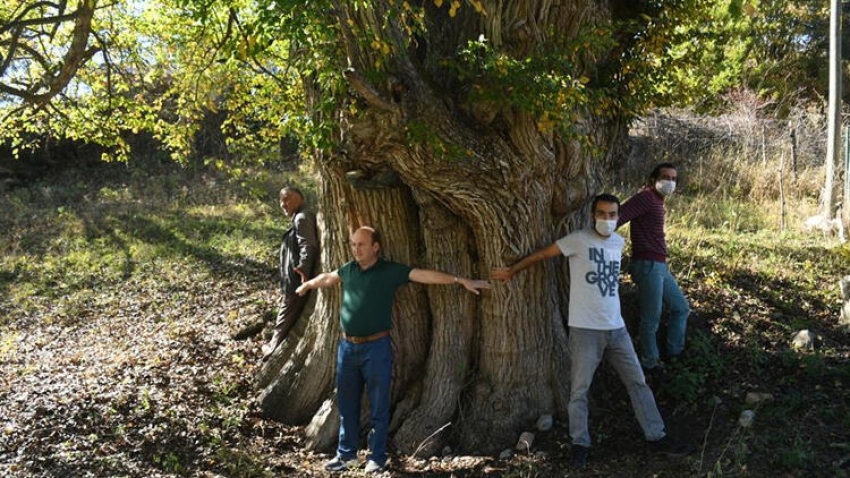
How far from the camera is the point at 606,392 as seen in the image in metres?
5.91

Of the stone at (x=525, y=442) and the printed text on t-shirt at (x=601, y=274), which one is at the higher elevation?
the printed text on t-shirt at (x=601, y=274)

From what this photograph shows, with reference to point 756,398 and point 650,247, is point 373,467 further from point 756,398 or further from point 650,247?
point 756,398

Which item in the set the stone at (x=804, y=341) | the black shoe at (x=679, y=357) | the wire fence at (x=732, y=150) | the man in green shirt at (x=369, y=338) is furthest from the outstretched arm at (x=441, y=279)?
the wire fence at (x=732, y=150)

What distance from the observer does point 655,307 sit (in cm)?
577

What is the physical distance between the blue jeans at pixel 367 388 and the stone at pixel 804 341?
12.8 feet

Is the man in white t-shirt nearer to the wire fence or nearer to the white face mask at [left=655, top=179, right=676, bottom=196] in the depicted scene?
the white face mask at [left=655, top=179, right=676, bottom=196]

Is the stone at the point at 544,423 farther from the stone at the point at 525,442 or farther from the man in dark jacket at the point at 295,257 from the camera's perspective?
the man in dark jacket at the point at 295,257

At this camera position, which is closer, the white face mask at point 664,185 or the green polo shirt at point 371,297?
the green polo shirt at point 371,297

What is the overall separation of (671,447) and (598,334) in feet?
3.36

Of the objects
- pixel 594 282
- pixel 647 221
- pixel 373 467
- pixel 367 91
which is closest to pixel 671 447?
pixel 594 282

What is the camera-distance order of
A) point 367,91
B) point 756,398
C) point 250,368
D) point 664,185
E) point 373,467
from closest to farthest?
point 367,91
point 373,467
point 756,398
point 664,185
point 250,368

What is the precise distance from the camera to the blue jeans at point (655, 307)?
577cm

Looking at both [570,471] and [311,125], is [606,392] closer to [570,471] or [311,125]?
[570,471]

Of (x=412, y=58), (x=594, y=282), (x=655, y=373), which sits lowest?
(x=655, y=373)
